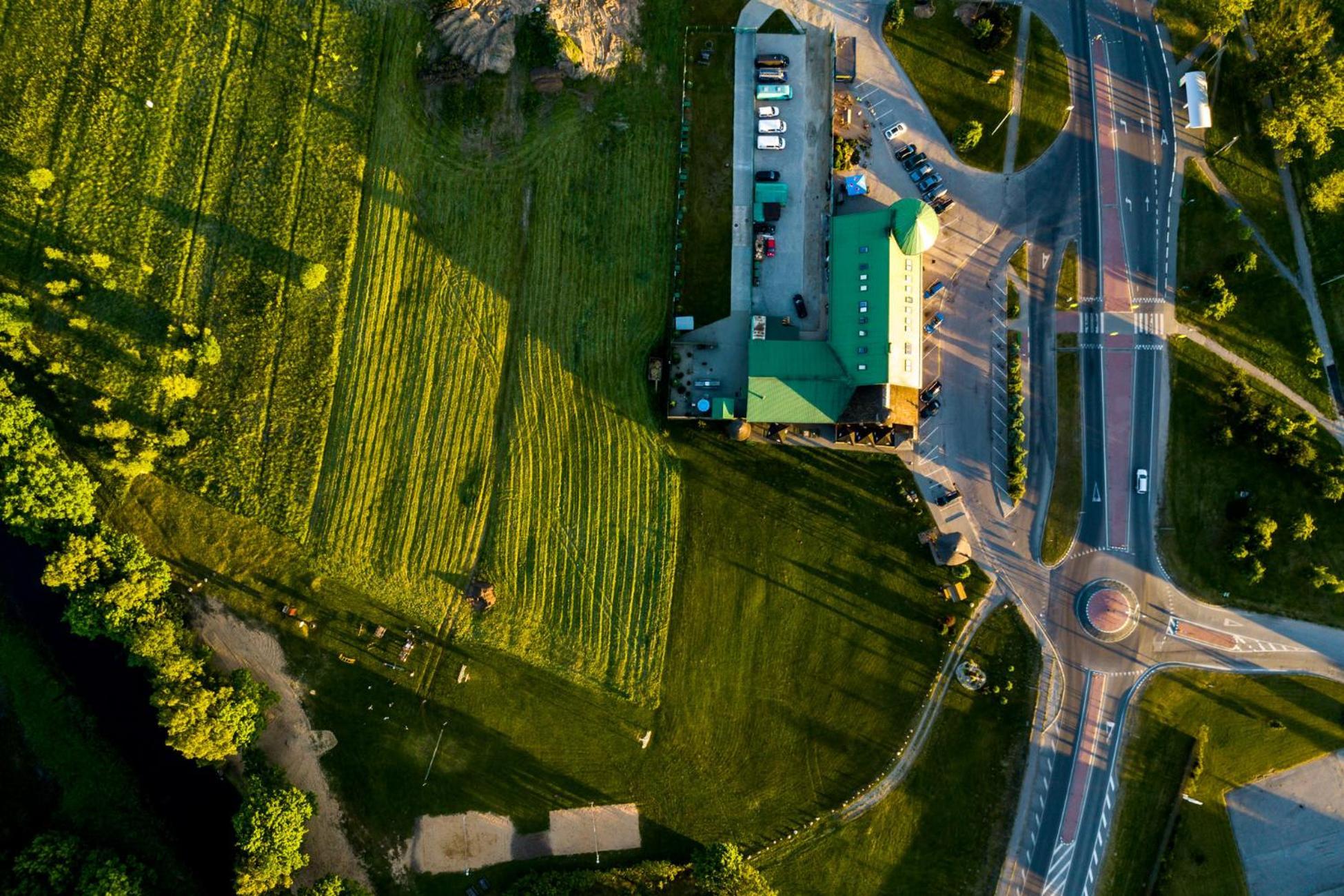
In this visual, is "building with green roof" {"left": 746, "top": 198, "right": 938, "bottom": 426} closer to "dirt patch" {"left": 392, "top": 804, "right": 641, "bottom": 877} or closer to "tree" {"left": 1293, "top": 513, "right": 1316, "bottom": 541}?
"tree" {"left": 1293, "top": 513, "right": 1316, "bottom": 541}

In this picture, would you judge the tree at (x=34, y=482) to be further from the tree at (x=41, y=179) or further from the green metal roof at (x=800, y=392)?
the green metal roof at (x=800, y=392)

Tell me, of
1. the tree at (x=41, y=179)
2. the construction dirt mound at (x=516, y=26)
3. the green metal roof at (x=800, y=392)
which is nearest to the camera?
the green metal roof at (x=800, y=392)

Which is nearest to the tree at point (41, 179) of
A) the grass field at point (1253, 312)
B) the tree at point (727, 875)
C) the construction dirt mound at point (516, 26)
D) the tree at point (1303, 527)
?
the construction dirt mound at point (516, 26)

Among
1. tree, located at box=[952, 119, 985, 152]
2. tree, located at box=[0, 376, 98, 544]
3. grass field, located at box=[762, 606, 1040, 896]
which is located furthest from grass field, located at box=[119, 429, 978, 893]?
tree, located at box=[952, 119, 985, 152]

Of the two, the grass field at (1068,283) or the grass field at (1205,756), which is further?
the grass field at (1068,283)

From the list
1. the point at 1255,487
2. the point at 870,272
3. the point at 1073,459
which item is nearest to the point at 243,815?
the point at 870,272

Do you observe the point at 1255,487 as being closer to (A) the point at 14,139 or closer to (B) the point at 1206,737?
(B) the point at 1206,737

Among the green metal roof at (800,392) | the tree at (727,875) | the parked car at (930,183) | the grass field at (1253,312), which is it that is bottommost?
the tree at (727,875)
